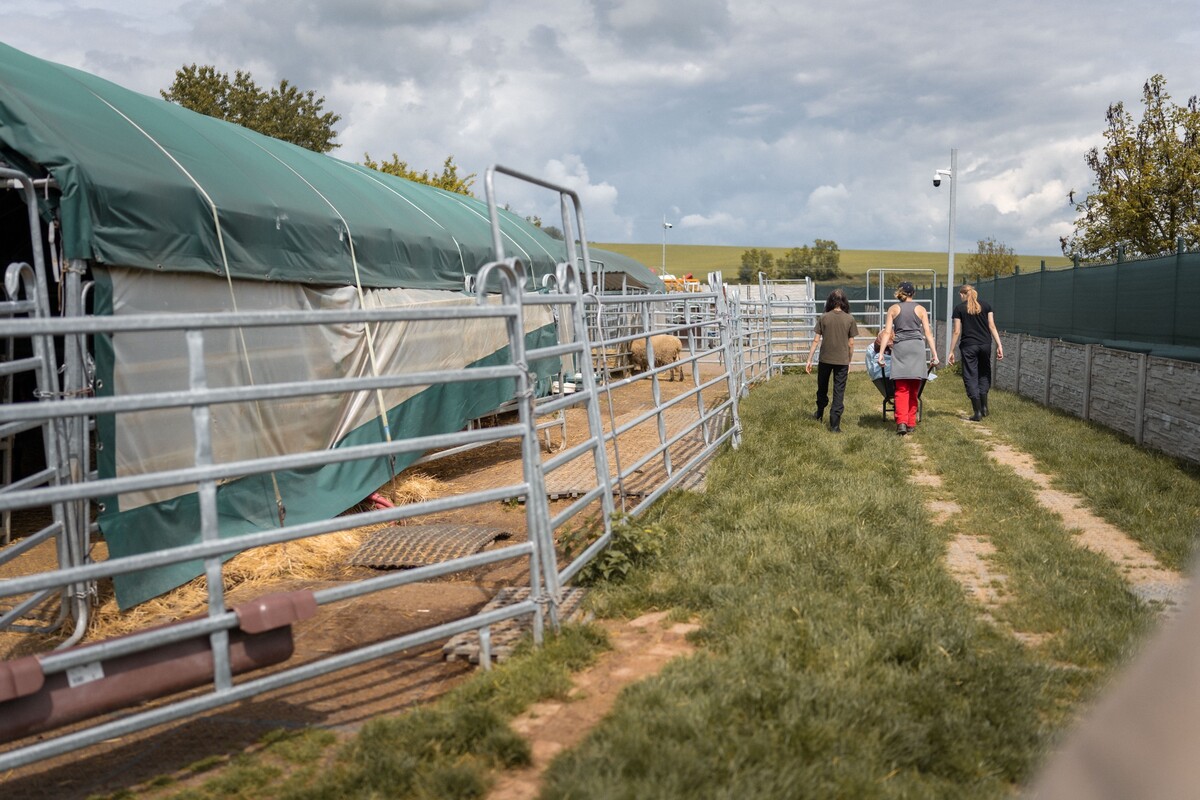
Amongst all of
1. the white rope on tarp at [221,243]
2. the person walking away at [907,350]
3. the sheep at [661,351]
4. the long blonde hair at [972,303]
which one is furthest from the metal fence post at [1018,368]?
the white rope on tarp at [221,243]

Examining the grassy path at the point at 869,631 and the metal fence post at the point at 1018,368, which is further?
the metal fence post at the point at 1018,368

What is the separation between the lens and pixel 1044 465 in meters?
10.3

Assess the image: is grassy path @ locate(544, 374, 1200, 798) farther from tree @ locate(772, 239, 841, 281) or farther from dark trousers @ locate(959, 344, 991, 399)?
tree @ locate(772, 239, 841, 281)

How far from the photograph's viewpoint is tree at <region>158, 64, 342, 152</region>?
120 feet

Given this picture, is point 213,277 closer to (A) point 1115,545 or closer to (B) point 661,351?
(A) point 1115,545

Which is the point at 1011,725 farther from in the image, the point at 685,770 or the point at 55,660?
the point at 55,660

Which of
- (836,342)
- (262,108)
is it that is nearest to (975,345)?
(836,342)

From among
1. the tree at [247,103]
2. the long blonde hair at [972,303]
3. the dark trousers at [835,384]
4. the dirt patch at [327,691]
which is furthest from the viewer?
the tree at [247,103]

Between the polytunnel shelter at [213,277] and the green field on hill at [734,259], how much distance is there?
264 ft

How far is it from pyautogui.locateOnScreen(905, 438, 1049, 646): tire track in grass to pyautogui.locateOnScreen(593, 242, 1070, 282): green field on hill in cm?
8184

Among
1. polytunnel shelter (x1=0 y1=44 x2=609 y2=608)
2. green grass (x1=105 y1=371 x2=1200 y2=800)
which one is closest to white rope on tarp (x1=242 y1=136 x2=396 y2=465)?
polytunnel shelter (x1=0 y1=44 x2=609 y2=608)

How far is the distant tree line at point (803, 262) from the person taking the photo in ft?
289

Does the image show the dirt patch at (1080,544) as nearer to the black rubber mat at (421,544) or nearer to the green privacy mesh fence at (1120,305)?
the green privacy mesh fence at (1120,305)

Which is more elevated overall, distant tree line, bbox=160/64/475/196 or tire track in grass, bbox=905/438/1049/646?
distant tree line, bbox=160/64/475/196
